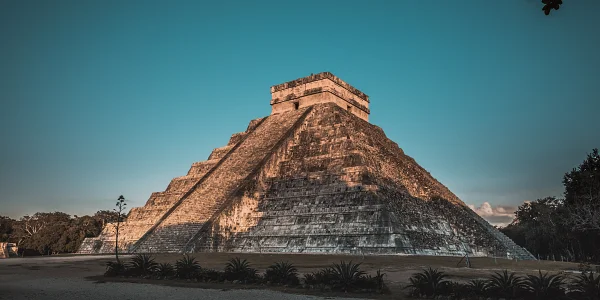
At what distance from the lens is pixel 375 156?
2492cm

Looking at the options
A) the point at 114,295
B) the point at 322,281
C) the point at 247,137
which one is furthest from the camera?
the point at 247,137

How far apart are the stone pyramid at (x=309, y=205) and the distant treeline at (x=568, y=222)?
511 cm

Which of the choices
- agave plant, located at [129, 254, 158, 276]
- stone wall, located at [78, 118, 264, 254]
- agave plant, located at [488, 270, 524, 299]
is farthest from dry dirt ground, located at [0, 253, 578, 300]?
stone wall, located at [78, 118, 264, 254]

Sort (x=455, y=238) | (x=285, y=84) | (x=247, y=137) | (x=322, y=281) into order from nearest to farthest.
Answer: (x=322, y=281)
(x=455, y=238)
(x=247, y=137)
(x=285, y=84)

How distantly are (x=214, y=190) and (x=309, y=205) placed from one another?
6097 mm

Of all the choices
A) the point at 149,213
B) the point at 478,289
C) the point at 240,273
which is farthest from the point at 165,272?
the point at 149,213

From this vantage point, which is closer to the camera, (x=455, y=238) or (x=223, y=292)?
(x=223, y=292)

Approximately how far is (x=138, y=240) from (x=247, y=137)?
10.4 meters

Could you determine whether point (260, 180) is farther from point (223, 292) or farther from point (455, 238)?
point (223, 292)

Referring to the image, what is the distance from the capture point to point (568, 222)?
21812 millimetres

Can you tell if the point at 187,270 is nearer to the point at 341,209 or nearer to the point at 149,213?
the point at 341,209

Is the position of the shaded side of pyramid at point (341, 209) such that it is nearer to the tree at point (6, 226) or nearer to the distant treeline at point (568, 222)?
the distant treeline at point (568, 222)

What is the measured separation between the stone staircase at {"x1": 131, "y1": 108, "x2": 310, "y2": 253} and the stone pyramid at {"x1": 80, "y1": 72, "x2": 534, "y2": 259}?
70mm

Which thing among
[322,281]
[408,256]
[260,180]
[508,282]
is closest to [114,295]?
[322,281]
